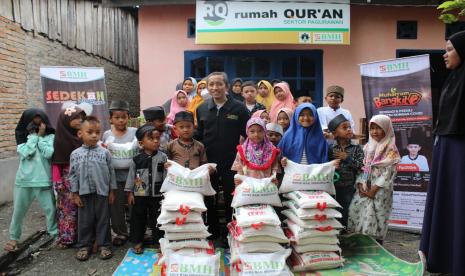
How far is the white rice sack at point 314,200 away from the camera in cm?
348

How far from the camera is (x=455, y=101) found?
3.15 meters

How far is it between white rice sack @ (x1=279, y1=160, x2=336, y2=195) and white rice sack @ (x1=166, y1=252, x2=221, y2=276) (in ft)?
3.34

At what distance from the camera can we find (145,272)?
365cm

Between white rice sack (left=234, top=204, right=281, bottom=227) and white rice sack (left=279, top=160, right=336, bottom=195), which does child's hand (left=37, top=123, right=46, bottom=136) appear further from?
white rice sack (left=279, top=160, right=336, bottom=195)

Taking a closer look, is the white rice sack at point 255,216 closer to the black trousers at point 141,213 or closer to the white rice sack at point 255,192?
the white rice sack at point 255,192

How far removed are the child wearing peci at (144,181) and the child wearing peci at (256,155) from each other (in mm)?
855

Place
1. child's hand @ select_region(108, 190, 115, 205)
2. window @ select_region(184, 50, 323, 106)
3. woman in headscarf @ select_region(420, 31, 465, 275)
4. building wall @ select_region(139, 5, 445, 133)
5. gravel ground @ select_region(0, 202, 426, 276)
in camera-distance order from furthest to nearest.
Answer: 1. window @ select_region(184, 50, 323, 106)
2. building wall @ select_region(139, 5, 445, 133)
3. child's hand @ select_region(108, 190, 115, 205)
4. gravel ground @ select_region(0, 202, 426, 276)
5. woman in headscarf @ select_region(420, 31, 465, 275)

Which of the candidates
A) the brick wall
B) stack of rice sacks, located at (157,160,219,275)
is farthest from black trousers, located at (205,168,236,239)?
the brick wall

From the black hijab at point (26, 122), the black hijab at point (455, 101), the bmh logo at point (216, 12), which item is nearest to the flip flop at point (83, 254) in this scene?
the black hijab at point (26, 122)

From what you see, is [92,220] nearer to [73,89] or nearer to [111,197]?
[111,197]

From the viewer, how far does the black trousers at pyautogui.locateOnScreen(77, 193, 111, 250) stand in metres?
4.12

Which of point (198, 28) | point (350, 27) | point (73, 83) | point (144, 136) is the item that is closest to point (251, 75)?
point (198, 28)

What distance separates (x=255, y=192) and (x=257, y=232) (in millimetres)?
362

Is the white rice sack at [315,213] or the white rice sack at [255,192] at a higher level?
the white rice sack at [255,192]
